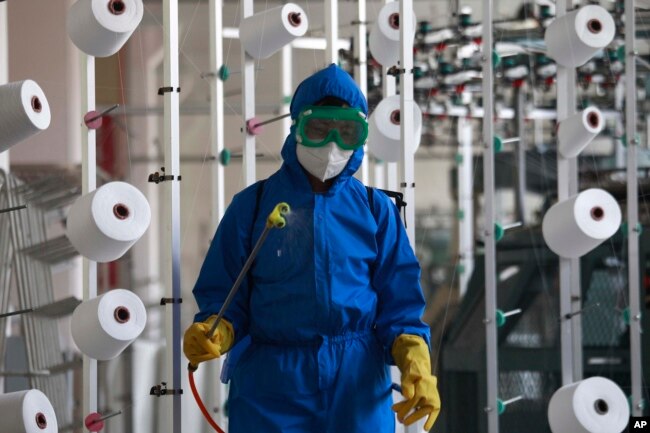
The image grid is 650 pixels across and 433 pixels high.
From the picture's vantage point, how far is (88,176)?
14.4ft

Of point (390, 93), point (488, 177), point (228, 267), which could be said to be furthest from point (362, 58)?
point (228, 267)

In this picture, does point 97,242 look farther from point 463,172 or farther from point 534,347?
point 463,172

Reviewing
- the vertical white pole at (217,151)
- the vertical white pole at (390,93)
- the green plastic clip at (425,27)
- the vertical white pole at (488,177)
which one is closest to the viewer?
the vertical white pole at (217,151)

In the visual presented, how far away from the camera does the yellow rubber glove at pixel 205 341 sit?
10.8 ft

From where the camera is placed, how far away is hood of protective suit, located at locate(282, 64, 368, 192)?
3.44m

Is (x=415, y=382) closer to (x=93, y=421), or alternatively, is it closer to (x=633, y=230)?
(x=93, y=421)

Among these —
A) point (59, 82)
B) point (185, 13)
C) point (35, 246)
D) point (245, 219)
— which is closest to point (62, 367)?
point (35, 246)

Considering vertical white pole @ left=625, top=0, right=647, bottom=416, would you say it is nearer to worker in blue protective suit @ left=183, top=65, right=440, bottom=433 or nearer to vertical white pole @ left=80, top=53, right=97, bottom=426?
worker in blue protective suit @ left=183, top=65, right=440, bottom=433

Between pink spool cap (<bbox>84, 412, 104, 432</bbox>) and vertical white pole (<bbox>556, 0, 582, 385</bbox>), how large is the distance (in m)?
2.33

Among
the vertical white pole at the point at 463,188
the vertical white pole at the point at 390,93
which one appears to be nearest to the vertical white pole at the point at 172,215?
the vertical white pole at the point at 390,93

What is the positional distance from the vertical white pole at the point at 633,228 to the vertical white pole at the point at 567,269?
47 centimetres

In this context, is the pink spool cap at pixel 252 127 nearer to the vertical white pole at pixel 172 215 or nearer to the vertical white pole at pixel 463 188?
the vertical white pole at pixel 172 215

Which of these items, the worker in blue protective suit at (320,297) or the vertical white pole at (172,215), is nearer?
the worker in blue protective suit at (320,297)

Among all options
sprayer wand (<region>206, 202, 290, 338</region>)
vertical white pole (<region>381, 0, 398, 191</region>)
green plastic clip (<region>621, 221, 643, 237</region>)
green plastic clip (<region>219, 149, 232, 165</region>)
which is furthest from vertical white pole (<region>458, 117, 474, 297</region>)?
sprayer wand (<region>206, 202, 290, 338</region>)
